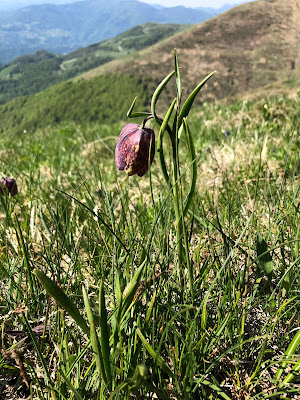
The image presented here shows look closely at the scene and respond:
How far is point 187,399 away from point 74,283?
0.58m

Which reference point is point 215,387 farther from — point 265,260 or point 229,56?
point 229,56

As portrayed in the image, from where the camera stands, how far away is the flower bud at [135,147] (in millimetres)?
1048

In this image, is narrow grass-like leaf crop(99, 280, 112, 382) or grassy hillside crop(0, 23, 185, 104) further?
grassy hillside crop(0, 23, 185, 104)

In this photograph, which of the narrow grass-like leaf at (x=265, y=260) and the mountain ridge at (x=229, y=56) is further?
the mountain ridge at (x=229, y=56)

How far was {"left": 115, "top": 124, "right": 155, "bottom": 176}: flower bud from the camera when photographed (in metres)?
1.05

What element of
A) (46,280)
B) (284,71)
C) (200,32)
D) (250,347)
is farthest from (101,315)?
(200,32)

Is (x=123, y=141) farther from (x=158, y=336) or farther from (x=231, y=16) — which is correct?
(x=231, y=16)

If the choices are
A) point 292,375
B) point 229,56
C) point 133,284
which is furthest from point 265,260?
point 229,56

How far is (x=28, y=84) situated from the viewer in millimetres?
161875

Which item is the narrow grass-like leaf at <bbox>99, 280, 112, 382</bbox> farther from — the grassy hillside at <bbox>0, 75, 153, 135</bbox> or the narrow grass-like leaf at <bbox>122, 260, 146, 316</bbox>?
the grassy hillside at <bbox>0, 75, 153, 135</bbox>

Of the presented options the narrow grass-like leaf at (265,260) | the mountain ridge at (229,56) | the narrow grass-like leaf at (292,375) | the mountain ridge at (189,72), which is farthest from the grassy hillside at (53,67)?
the narrow grass-like leaf at (292,375)

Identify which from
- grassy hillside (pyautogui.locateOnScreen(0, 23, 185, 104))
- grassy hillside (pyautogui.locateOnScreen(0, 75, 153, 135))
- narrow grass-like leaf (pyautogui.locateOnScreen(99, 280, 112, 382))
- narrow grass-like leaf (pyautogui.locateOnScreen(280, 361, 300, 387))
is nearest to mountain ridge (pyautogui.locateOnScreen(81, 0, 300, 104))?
grassy hillside (pyautogui.locateOnScreen(0, 75, 153, 135))

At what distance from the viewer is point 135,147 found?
1.05 m

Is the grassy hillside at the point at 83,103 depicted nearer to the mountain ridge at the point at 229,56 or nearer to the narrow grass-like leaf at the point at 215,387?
the mountain ridge at the point at 229,56
